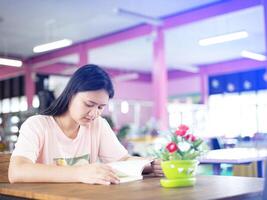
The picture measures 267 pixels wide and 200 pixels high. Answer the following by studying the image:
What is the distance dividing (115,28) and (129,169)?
875 centimetres

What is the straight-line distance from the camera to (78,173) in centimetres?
158

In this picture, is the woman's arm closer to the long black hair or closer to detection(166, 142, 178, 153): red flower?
detection(166, 142, 178, 153): red flower

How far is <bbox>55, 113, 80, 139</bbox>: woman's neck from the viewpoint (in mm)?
1971

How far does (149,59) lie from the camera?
14375 millimetres

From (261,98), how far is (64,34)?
7459 millimetres

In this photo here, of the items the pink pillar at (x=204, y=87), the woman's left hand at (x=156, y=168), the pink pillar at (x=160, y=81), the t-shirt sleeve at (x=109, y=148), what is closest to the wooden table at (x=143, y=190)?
the woman's left hand at (x=156, y=168)

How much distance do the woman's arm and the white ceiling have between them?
6.60 meters

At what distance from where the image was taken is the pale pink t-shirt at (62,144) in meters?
1.78

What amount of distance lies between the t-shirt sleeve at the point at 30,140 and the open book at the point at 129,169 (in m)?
0.33

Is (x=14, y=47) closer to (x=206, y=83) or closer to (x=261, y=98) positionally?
(x=206, y=83)

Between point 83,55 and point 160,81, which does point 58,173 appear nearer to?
point 160,81

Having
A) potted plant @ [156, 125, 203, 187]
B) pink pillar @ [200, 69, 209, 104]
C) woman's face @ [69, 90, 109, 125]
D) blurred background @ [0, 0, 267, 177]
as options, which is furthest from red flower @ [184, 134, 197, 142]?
pink pillar @ [200, 69, 209, 104]

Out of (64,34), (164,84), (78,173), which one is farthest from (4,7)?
(78,173)

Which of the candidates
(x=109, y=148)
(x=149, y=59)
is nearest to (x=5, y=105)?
(x=149, y=59)
